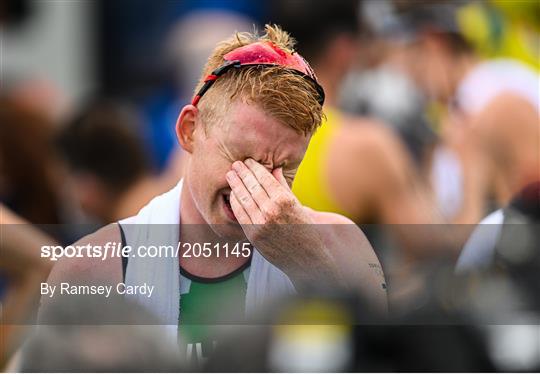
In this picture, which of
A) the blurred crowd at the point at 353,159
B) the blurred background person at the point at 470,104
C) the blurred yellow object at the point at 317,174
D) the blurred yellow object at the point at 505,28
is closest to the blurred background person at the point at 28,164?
the blurred crowd at the point at 353,159

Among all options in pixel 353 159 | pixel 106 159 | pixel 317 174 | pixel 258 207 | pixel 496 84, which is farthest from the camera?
pixel 496 84

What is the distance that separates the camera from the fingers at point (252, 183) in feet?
6.12

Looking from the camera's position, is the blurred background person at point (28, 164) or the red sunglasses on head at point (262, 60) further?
the blurred background person at point (28, 164)

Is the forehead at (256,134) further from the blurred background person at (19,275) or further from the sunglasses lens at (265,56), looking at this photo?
the blurred background person at (19,275)

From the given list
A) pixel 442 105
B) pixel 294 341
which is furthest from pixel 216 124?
pixel 442 105

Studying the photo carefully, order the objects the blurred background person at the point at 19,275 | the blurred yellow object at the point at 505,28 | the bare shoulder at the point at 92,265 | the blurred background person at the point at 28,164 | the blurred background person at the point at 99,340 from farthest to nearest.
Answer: the blurred yellow object at the point at 505,28
the blurred background person at the point at 28,164
the blurred background person at the point at 19,275
the bare shoulder at the point at 92,265
the blurred background person at the point at 99,340

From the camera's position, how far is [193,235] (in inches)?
76.7

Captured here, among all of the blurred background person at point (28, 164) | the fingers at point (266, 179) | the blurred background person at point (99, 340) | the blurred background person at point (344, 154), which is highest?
the blurred background person at point (28, 164)

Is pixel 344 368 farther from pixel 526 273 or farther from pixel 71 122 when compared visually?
pixel 71 122

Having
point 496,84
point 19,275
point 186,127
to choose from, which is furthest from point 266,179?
point 496,84

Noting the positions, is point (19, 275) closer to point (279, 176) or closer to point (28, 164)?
point (279, 176)

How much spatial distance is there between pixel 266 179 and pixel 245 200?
1.6 inches

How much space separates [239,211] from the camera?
189cm

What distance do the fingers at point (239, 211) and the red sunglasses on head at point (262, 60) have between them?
151mm
